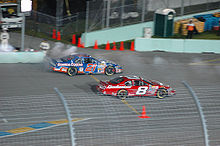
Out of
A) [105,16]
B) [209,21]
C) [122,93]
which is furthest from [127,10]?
[122,93]

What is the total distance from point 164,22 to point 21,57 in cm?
1251

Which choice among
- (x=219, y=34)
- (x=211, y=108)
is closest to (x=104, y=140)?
(x=211, y=108)

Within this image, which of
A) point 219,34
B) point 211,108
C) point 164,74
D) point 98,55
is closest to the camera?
point 211,108

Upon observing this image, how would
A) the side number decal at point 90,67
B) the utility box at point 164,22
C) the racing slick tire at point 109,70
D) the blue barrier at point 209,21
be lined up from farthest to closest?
the blue barrier at point 209,21, the utility box at point 164,22, the racing slick tire at point 109,70, the side number decal at point 90,67

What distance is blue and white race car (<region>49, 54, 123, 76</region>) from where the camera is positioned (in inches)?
746

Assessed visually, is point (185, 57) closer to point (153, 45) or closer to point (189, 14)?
point (153, 45)

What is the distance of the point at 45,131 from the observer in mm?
7883

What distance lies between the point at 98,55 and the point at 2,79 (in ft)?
27.4

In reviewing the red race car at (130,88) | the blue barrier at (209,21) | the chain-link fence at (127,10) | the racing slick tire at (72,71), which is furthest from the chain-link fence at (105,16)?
the red race car at (130,88)

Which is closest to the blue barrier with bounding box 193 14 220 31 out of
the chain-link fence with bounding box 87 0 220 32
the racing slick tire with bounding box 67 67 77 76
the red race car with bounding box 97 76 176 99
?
the chain-link fence with bounding box 87 0 220 32

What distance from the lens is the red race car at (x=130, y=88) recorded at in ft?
49.8

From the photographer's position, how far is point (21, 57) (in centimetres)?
2144

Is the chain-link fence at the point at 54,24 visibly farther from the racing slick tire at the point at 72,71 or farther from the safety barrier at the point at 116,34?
the racing slick tire at the point at 72,71

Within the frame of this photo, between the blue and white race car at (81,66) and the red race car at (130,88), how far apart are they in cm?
375
